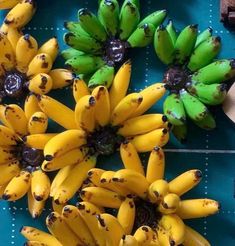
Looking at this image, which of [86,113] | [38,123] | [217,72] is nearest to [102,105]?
[86,113]

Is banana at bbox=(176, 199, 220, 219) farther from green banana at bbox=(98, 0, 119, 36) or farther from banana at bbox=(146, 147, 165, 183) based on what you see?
green banana at bbox=(98, 0, 119, 36)

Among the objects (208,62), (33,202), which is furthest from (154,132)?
(33,202)

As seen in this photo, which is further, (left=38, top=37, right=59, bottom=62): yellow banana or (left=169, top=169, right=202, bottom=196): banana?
(left=38, top=37, right=59, bottom=62): yellow banana

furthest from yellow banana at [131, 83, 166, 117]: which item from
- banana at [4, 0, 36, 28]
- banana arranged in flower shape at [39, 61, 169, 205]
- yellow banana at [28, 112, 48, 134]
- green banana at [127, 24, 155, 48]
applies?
banana at [4, 0, 36, 28]

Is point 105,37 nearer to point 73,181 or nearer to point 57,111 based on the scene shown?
point 57,111

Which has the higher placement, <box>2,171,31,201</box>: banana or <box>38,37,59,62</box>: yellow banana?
<box>38,37,59,62</box>: yellow banana

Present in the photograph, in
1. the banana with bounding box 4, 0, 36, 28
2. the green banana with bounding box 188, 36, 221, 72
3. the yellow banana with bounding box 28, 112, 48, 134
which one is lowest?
the yellow banana with bounding box 28, 112, 48, 134

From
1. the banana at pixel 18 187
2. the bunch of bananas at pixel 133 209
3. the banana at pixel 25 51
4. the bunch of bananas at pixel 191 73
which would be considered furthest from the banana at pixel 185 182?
the banana at pixel 25 51
